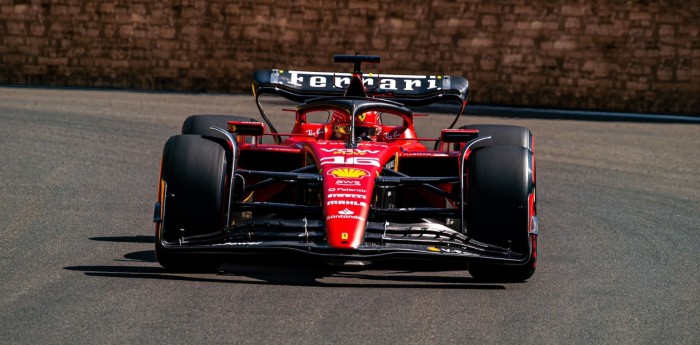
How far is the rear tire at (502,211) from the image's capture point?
842 cm

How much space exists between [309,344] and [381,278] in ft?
6.98

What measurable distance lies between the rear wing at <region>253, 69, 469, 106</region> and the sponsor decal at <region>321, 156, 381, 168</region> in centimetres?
211

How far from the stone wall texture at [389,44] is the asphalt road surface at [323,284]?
12.0 meters

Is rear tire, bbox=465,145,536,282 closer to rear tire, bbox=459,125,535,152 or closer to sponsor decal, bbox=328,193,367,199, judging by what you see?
sponsor decal, bbox=328,193,367,199

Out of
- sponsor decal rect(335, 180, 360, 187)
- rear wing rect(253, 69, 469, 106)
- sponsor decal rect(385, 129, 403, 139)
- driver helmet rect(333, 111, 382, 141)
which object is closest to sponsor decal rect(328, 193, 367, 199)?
sponsor decal rect(335, 180, 360, 187)

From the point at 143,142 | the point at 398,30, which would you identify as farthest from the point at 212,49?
the point at 143,142

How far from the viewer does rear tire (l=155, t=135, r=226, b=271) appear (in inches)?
330

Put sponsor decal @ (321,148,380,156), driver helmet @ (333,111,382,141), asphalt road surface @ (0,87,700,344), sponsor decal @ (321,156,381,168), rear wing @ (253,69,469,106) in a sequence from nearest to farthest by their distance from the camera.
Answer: asphalt road surface @ (0,87,700,344) → sponsor decal @ (321,156,381,168) → sponsor decal @ (321,148,380,156) → driver helmet @ (333,111,382,141) → rear wing @ (253,69,469,106)

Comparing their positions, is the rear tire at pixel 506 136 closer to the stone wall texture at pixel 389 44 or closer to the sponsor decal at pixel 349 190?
the sponsor decal at pixel 349 190

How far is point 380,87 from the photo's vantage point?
11.4 meters

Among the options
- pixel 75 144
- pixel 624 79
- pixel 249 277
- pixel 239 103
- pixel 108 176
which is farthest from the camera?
pixel 624 79

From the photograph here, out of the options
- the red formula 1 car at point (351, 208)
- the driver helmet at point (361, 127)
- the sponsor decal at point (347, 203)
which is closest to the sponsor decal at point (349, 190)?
the red formula 1 car at point (351, 208)

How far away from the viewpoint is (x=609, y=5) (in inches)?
1068

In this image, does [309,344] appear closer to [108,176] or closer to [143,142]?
[108,176]
